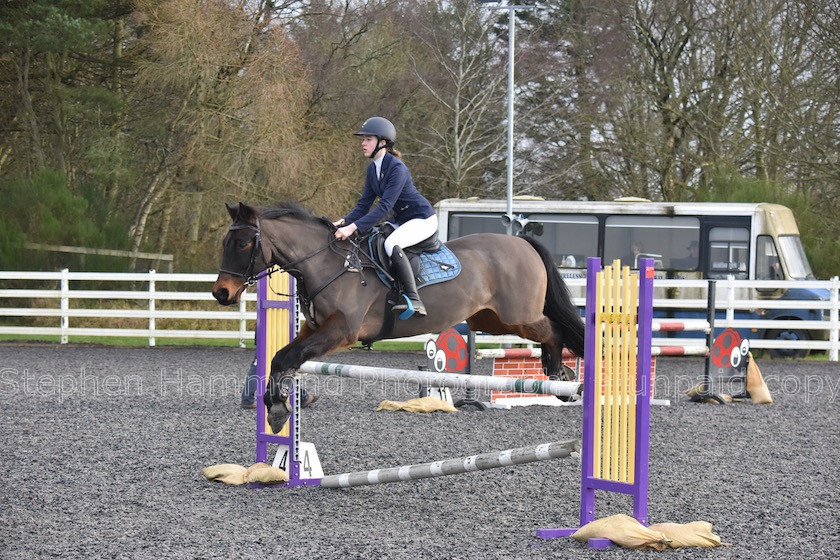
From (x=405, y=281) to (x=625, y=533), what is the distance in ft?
6.98

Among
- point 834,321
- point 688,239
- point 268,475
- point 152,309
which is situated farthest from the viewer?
point 688,239

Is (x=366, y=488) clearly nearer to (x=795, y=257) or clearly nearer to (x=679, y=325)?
(x=679, y=325)

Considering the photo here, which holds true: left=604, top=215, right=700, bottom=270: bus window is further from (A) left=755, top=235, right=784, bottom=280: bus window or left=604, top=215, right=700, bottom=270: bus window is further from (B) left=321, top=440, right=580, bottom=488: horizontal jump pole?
(B) left=321, top=440, right=580, bottom=488: horizontal jump pole

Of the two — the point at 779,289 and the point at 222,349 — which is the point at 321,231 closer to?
the point at 222,349

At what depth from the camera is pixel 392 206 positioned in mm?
6508

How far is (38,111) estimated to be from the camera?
22.7m

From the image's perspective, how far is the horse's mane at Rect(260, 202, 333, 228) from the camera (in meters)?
6.29

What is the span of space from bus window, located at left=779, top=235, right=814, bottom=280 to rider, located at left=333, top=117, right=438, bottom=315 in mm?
13001

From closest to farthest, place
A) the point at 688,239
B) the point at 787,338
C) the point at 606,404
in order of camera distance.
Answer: the point at 606,404, the point at 787,338, the point at 688,239

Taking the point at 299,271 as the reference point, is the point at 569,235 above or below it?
above

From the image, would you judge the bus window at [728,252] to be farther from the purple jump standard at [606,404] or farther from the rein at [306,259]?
the purple jump standard at [606,404]

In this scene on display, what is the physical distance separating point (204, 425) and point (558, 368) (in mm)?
3737

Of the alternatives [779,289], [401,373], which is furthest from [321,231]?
[779,289]

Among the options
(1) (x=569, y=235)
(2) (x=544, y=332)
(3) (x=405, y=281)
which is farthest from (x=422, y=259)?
(1) (x=569, y=235)
